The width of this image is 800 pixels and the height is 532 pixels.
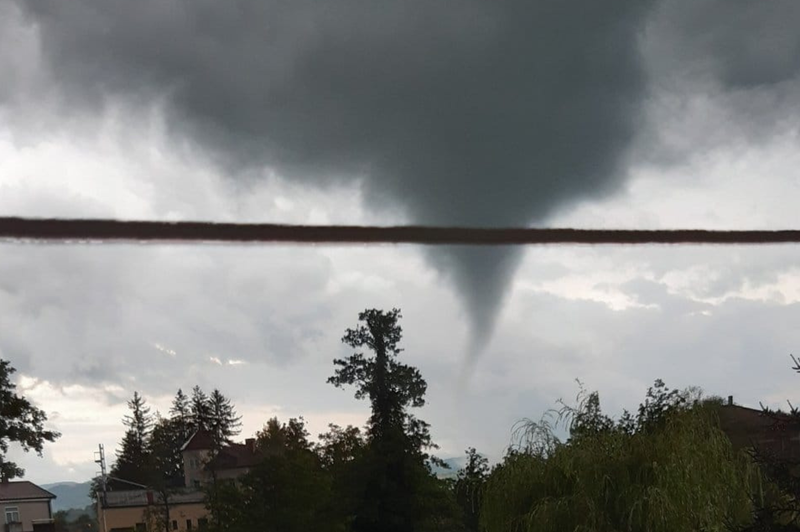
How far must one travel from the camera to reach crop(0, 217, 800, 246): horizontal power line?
71 cm

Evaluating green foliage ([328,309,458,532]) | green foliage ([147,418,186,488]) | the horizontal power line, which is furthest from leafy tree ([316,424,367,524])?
the horizontal power line

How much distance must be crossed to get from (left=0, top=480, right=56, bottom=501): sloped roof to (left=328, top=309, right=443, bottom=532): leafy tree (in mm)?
9232

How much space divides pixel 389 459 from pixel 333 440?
3496 millimetres

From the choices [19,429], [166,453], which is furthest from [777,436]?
[166,453]

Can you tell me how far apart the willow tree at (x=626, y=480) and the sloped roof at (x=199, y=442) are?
984 inches

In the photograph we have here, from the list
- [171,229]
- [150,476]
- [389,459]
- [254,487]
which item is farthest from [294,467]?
[171,229]

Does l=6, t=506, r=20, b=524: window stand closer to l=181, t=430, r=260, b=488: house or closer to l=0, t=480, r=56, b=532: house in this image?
l=0, t=480, r=56, b=532: house

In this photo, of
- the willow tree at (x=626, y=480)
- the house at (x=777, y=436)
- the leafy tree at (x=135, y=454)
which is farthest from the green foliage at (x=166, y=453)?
the house at (x=777, y=436)

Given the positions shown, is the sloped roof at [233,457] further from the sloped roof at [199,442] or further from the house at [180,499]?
the sloped roof at [199,442]

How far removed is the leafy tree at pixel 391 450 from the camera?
29.0 m

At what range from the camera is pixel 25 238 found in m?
0.69

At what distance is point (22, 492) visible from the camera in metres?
26.0

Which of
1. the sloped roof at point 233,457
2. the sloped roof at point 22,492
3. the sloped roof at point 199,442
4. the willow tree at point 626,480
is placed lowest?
the willow tree at point 626,480

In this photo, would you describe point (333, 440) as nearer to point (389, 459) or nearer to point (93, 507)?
point (389, 459)
